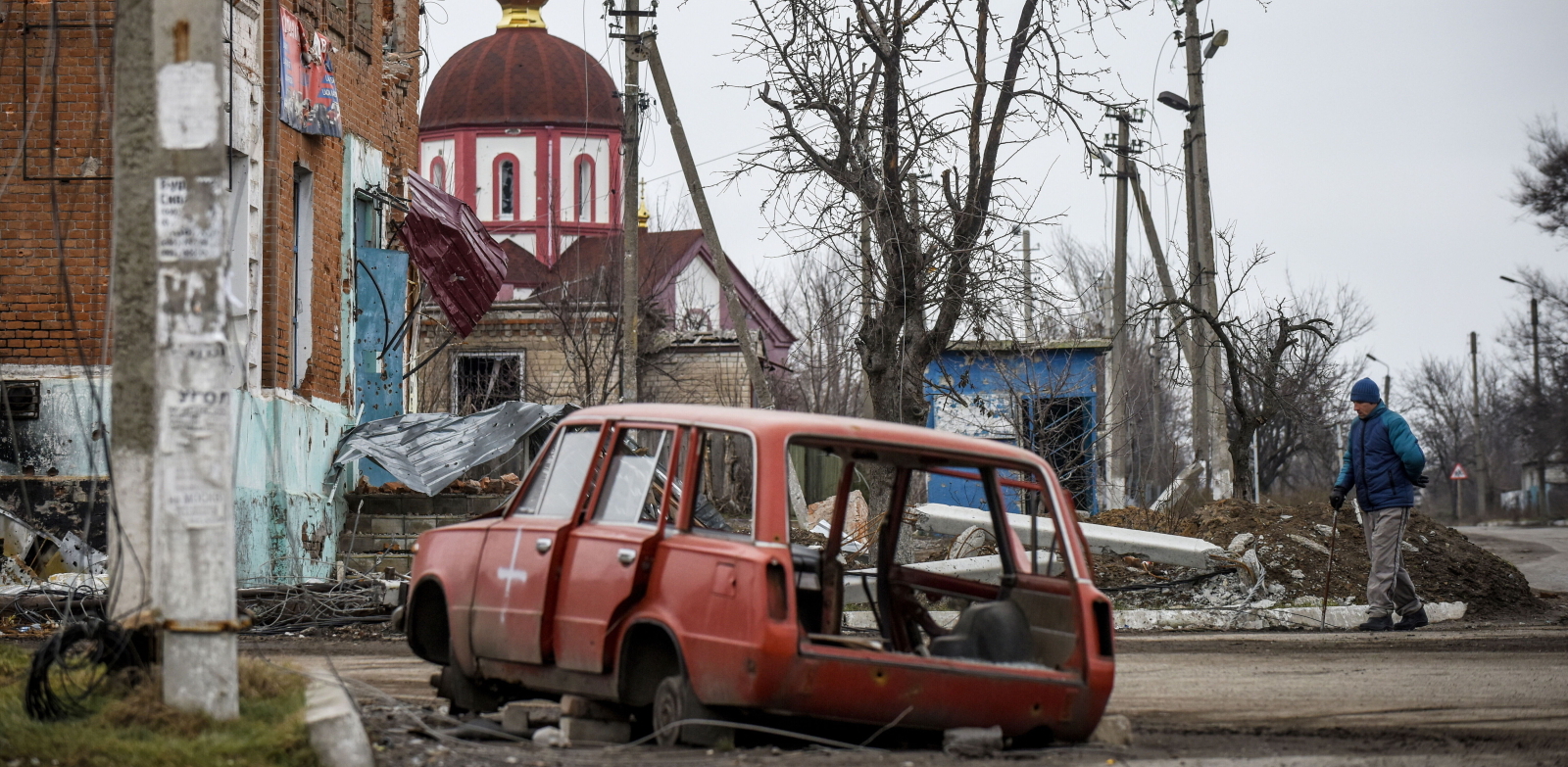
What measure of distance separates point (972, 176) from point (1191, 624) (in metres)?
4.91

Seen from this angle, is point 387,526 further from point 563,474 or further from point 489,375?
point 489,375

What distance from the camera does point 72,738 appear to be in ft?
19.7

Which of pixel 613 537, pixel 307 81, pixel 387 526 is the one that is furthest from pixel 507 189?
pixel 613 537

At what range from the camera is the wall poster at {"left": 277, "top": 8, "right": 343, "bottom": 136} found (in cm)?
1714

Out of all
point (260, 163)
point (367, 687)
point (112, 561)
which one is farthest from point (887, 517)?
point (260, 163)

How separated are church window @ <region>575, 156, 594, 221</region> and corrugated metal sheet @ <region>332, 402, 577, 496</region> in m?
34.9

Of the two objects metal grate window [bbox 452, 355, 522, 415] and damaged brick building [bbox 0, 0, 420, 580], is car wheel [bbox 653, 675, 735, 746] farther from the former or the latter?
metal grate window [bbox 452, 355, 522, 415]

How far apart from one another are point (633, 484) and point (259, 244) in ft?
33.8

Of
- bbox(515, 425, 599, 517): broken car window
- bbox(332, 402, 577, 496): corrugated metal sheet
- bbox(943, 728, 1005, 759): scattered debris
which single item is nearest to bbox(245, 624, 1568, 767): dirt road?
bbox(943, 728, 1005, 759): scattered debris

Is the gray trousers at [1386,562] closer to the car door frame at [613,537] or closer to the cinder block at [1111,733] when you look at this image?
the cinder block at [1111,733]

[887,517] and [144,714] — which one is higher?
[887,517]

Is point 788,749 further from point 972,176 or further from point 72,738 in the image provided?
point 972,176

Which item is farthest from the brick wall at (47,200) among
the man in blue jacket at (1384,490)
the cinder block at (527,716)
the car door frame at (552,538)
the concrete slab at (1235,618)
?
the man in blue jacket at (1384,490)

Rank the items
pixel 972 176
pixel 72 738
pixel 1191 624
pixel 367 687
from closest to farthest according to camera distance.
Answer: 1. pixel 72 738
2. pixel 367 687
3. pixel 1191 624
4. pixel 972 176
